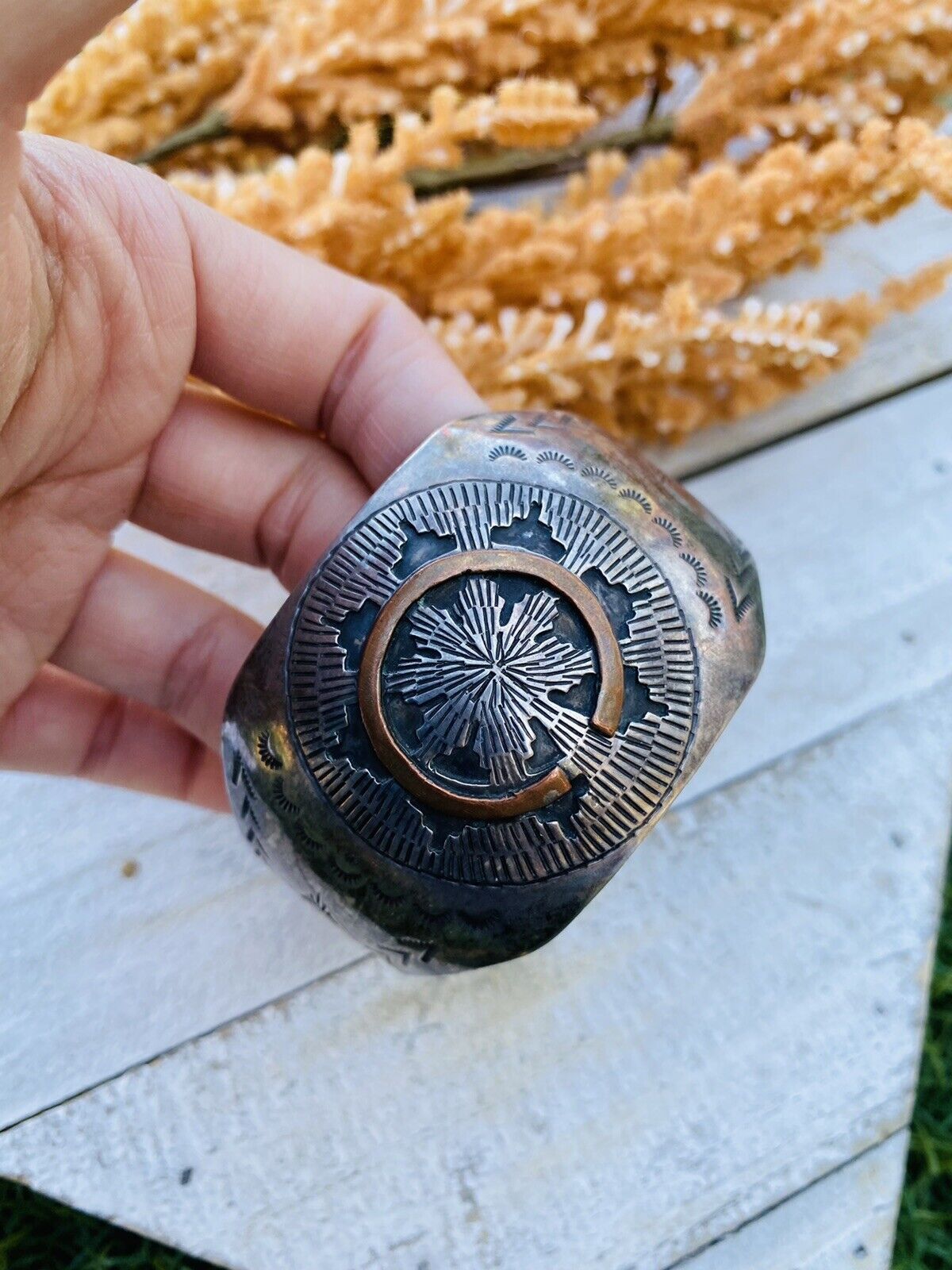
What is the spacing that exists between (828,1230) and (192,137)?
1210 mm

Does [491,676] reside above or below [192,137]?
below

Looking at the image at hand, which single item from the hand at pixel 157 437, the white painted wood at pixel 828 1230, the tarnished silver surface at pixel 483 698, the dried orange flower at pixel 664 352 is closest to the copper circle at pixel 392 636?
the tarnished silver surface at pixel 483 698

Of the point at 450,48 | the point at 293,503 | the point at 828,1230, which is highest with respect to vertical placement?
the point at 450,48

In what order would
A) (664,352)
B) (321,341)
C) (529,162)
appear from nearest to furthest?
(321,341) → (664,352) → (529,162)

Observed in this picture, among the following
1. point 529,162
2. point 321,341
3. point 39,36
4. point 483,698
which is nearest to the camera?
point 39,36

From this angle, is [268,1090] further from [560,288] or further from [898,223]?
[898,223]

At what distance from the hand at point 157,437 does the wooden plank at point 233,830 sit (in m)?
0.08

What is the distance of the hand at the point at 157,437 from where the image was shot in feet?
2.83

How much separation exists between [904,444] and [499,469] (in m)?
0.69

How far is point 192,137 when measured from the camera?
44.9 inches

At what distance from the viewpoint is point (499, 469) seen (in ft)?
2.72

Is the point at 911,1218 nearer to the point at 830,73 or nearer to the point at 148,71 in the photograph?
the point at 830,73

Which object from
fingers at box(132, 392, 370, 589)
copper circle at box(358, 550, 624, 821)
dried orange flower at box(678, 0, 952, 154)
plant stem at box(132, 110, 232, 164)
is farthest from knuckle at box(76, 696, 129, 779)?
dried orange flower at box(678, 0, 952, 154)

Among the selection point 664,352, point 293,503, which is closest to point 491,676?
point 293,503
